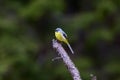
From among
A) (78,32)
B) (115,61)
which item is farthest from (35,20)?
(115,61)

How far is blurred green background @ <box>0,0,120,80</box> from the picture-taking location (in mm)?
7309

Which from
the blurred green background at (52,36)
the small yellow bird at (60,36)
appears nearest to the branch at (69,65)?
the small yellow bird at (60,36)

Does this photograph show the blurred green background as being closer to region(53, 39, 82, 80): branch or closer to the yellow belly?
the yellow belly

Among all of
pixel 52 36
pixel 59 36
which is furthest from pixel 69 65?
pixel 52 36

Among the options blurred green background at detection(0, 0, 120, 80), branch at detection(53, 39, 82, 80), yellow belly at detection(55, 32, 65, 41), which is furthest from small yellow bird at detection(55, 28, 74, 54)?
blurred green background at detection(0, 0, 120, 80)

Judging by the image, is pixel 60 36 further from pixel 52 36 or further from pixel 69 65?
pixel 52 36

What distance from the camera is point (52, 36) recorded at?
7652 millimetres

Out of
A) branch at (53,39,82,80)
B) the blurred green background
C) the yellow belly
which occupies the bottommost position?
branch at (53,39,82,80)

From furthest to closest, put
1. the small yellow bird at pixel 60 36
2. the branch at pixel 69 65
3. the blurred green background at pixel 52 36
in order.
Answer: the blurred green background at pixel 52 36
the small yellow bird at pixel 60 36
the branch at pixel 69 65

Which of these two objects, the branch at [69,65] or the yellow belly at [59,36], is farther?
the yellow belly at [59,36]

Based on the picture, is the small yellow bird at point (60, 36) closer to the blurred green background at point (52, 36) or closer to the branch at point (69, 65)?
the branch at point (69, 65)

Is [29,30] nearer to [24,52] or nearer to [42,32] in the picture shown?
[42,32]

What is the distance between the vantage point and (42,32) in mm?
8164

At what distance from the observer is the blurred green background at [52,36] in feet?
24.0
